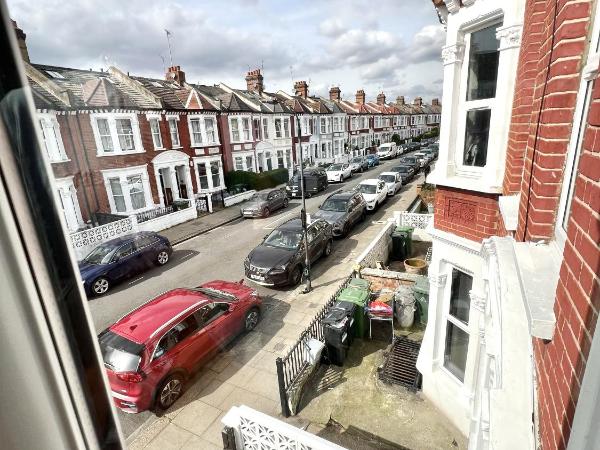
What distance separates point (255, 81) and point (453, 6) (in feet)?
95.5

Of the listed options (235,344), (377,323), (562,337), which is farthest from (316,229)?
(562,337)

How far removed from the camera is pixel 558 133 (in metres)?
1.97

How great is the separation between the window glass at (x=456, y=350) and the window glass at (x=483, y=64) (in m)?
3.46

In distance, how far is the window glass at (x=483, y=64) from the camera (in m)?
4.07

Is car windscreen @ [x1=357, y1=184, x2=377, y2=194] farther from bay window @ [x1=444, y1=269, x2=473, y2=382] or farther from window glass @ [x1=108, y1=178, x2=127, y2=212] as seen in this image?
window glass @ [x1=108, y1=178, x2=127, y2=212]

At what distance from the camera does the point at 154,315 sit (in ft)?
18.9

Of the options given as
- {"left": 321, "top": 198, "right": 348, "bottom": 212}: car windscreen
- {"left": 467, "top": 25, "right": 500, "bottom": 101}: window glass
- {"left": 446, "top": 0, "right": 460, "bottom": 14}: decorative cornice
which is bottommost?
{"left": 321, "top": 198, "right": 348, "bottom": 212}: car windscreen

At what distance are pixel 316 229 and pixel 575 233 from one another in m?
10.0

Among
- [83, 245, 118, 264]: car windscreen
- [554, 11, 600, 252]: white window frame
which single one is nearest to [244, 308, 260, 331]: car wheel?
[83, 245, 118, 264]: car windscreen

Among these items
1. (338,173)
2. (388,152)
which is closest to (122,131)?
(338,173)

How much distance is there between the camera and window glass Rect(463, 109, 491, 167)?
169 inches

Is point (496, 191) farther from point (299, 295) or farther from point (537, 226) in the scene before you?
point (299, 295)

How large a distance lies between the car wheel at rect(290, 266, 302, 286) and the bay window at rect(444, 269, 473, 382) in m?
4.95

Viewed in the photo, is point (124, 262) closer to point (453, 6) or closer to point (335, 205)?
point (335, 205)
